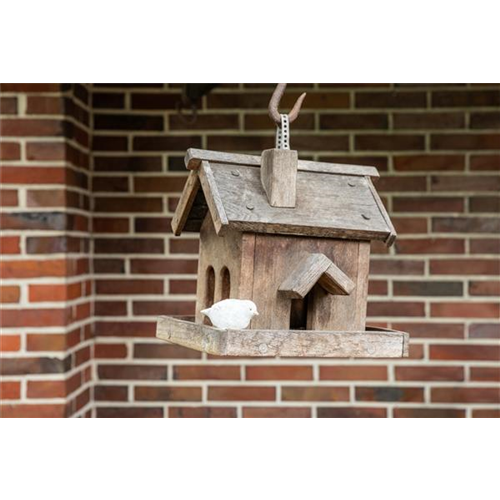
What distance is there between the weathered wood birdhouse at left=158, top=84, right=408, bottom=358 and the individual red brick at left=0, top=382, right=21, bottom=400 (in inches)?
36.9

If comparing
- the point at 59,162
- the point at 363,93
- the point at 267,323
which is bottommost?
the point at 267,323

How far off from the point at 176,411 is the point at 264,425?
345 millimetres

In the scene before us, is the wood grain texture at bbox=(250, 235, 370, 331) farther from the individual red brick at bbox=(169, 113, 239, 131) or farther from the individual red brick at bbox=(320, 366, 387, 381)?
the individual red brick at bbox=(169, 113, 239, 131)

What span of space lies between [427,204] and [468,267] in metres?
0.29

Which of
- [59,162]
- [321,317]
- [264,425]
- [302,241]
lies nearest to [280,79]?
[302,241]

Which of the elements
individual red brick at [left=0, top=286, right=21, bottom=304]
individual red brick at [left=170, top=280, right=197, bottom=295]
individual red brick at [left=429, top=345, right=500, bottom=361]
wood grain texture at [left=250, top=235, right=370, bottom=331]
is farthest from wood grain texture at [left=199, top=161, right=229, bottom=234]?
individual red brick at [left=429, top=345, right=500, bottom=361]

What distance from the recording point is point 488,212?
289cm

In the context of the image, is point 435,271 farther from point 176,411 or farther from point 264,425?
point 176,411

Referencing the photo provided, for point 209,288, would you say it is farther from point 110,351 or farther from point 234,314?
point 110,351

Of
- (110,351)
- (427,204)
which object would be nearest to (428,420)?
(427,204)

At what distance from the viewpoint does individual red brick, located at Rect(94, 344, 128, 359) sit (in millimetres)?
2938

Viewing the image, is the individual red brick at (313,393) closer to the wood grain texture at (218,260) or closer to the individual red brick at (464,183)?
the individual red brick at (464,183)

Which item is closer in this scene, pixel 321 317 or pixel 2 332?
pixel 321 317

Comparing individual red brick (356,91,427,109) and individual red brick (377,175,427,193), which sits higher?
individual red brick (356,91,427,109)
